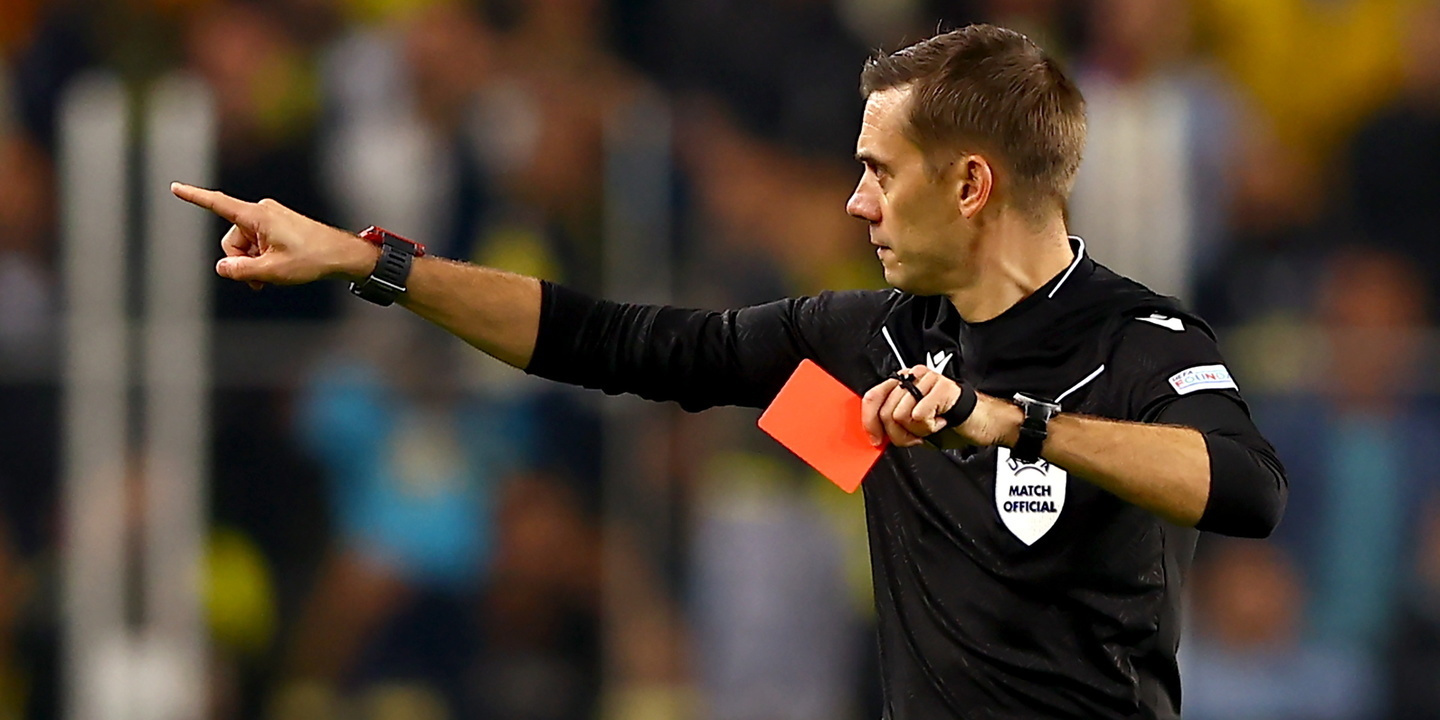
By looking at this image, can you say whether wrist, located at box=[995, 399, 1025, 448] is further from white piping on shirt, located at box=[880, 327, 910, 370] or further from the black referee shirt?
white piping on shirt, located at box=[880, 327, 910, 370]

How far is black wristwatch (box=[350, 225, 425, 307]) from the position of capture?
4.07 meters

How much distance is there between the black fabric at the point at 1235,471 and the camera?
3.45 m

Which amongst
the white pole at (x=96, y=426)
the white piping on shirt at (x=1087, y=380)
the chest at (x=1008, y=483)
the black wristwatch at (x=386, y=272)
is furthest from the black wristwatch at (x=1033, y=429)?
the white pole at (x=96, y=426)

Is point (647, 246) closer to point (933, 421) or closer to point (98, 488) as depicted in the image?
point (98, 488)

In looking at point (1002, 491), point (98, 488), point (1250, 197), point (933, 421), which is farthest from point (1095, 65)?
point (933, 421)

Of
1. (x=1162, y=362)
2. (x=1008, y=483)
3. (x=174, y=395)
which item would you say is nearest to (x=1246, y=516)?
(x=1162, y=362)

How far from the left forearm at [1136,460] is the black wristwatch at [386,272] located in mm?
1311

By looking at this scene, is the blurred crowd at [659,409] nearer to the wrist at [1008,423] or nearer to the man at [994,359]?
the man at [994,359]

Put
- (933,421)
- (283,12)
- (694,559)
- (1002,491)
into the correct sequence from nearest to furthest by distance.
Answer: (933,421) < (1002,491) < (694,559) < (283,12)

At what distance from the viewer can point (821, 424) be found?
143 inches

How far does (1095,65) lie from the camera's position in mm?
8242

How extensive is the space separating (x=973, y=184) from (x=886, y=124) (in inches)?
7.7

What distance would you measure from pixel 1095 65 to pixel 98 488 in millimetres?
4139

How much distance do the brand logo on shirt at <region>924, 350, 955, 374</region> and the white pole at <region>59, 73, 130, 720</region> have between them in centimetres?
483
